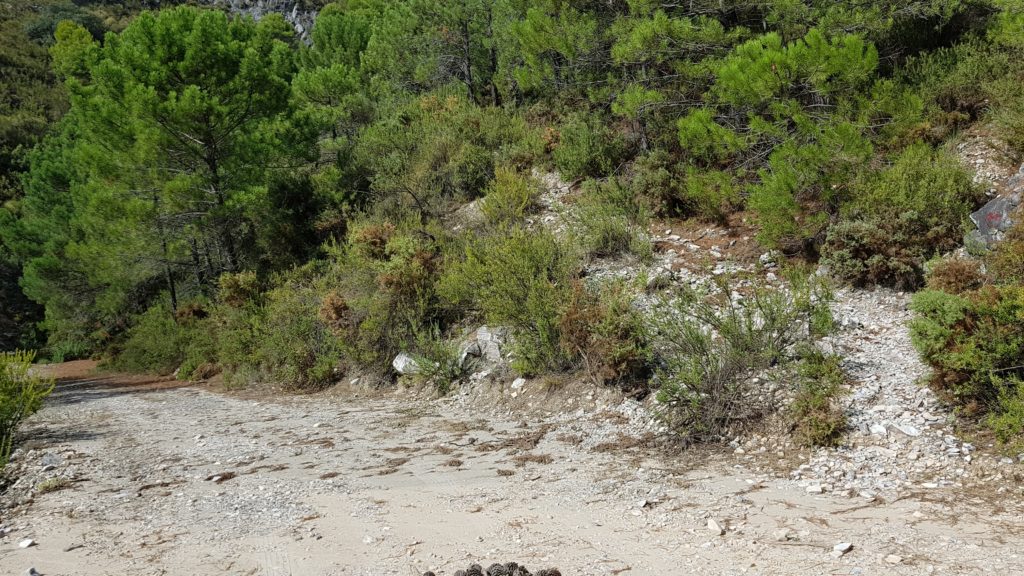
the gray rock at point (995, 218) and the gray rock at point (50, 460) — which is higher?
the gray rock at point (995, 218)

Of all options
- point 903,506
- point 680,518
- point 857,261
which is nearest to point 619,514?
point 680,518

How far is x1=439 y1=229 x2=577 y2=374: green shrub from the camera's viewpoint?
813 cm

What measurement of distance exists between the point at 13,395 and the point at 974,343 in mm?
11026

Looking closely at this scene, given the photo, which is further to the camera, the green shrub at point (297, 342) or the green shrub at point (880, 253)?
the green shrub at point (297, 342)

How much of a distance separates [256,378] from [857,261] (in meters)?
12.3

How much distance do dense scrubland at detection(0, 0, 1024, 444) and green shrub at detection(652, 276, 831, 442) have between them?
32mm

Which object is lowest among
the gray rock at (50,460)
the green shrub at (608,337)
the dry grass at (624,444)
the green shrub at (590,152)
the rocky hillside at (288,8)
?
the dry grass at (624,444)

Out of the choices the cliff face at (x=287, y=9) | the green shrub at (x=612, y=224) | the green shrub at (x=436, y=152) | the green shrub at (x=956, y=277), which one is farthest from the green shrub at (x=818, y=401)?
the cliff face at (x=287, y=9)

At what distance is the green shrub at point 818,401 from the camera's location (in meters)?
5.14

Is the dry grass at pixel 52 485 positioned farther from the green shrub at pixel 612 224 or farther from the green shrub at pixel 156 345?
the green shrub at pixel 156 345

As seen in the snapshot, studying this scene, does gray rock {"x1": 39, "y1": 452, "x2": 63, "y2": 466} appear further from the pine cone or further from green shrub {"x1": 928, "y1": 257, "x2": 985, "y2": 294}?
green shrub {"x1": 928, "y1": 257, "x2": 985, "y2": 294}

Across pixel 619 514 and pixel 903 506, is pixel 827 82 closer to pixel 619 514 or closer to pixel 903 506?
pixel 903 506

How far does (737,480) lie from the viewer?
484 centimetres

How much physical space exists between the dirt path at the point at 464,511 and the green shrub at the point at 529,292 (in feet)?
3.48
